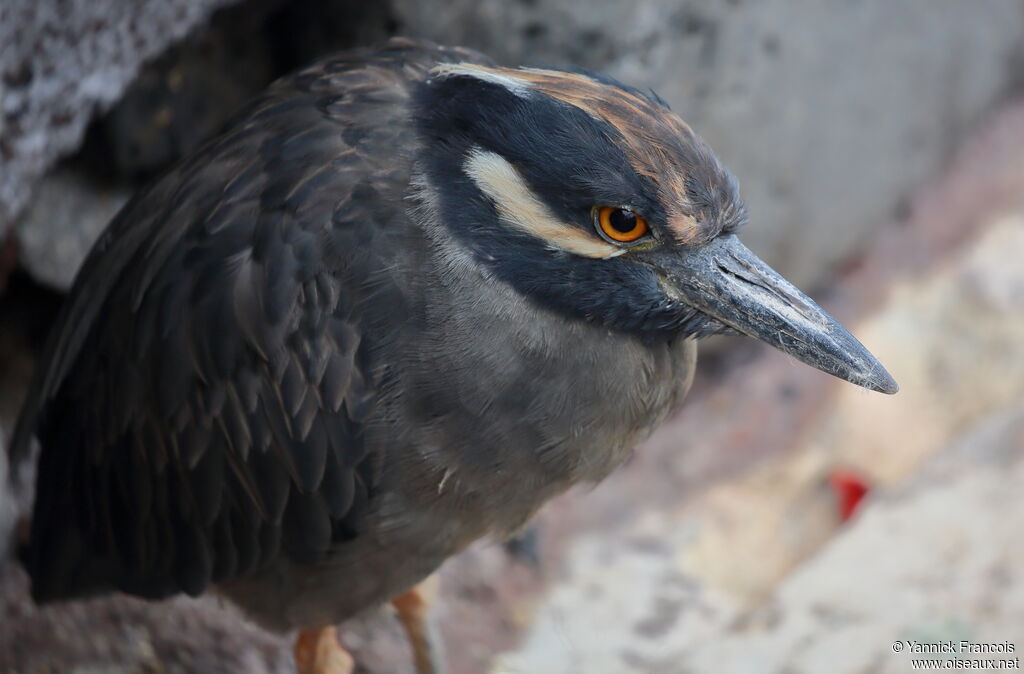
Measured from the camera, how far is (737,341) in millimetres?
4949

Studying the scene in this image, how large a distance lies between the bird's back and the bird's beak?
0.57 meters

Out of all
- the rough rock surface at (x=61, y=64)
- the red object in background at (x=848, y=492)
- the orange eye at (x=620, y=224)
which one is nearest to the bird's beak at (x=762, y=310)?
the orange eye at (x=620, y=224)

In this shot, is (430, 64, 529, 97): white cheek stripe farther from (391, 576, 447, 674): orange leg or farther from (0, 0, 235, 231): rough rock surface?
(391, 576, 447, 674): orange leg

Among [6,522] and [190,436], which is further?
[6,522]

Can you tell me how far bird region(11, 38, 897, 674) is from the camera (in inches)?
87.8

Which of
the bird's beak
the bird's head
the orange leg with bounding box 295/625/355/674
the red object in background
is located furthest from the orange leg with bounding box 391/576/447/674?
the red object in background

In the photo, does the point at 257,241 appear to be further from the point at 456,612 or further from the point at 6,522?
the point at 456,612

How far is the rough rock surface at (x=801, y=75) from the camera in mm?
3602

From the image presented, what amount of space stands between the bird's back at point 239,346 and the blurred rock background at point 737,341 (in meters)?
0.50

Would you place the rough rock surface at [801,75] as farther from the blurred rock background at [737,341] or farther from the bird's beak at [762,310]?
the bird's beak at [762,310]

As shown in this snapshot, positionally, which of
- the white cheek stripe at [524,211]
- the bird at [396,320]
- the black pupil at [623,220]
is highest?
the black pupil at [623,220]

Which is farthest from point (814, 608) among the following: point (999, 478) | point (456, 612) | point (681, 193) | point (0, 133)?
point (0, 133)

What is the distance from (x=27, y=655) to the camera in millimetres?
3223

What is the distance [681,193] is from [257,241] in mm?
855
